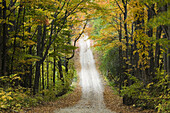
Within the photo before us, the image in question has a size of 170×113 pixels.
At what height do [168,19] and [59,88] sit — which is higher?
[168,19]

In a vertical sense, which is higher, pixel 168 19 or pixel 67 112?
pixel 168 19

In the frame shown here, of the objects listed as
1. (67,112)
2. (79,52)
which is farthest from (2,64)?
(79,52)

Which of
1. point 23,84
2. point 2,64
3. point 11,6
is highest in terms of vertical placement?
point 11,6

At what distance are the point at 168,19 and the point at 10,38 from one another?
854 cm

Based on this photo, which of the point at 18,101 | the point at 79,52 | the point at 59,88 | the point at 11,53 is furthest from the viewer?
the point at 79,52

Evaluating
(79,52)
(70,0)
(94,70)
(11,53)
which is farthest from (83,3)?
(79,52)

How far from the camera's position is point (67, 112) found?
8672 mm

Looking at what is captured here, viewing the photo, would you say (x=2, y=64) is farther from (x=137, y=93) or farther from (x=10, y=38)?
(x=137, y=93)

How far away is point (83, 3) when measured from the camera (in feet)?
37.9

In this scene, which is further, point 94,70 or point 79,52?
point 79,52

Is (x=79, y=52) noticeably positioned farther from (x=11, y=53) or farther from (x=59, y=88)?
(x=11, y=53)

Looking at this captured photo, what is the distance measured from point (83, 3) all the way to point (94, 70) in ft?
72.7

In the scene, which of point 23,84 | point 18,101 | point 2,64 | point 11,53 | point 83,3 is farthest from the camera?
point 23,84

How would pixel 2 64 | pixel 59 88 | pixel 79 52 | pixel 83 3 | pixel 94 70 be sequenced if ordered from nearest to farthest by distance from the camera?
pixel 2 64, pixel 83 3, pixel 59 88, pixel 94 70, pixel 79 52
